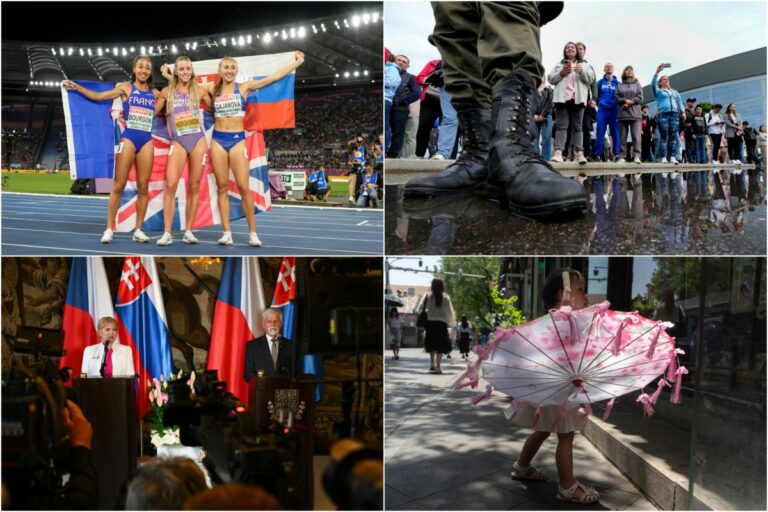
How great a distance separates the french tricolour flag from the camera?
3311 mm

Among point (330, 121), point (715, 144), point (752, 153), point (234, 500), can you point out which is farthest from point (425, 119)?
point (715, 144)

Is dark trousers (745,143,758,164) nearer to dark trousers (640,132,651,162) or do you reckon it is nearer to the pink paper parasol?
dark trousers (640,132,651,162)

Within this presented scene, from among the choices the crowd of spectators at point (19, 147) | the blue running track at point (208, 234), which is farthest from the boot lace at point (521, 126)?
the crowd of spectators at point (19, 147)

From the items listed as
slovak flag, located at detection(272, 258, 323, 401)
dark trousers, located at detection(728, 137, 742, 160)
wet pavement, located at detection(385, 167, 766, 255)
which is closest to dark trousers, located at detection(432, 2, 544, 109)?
wet pavement, located at detection(385, 167, 766, 255)

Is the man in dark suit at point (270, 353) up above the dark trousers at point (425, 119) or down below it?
below

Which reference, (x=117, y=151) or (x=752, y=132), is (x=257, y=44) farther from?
(x=752, y=132)

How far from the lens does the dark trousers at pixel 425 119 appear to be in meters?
4.12

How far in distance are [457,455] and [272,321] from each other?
1501 millimetres

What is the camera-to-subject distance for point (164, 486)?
186 cm

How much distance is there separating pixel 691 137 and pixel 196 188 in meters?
7.00

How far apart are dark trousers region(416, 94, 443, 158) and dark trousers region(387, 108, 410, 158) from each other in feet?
0.42

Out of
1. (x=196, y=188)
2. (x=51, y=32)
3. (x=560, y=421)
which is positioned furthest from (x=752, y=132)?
(x=51, y=32)

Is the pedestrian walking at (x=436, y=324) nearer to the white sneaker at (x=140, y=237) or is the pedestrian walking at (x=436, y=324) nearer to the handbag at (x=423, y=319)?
the handbag at (x=423, y=319)

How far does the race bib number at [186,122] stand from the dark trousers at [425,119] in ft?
4.83
